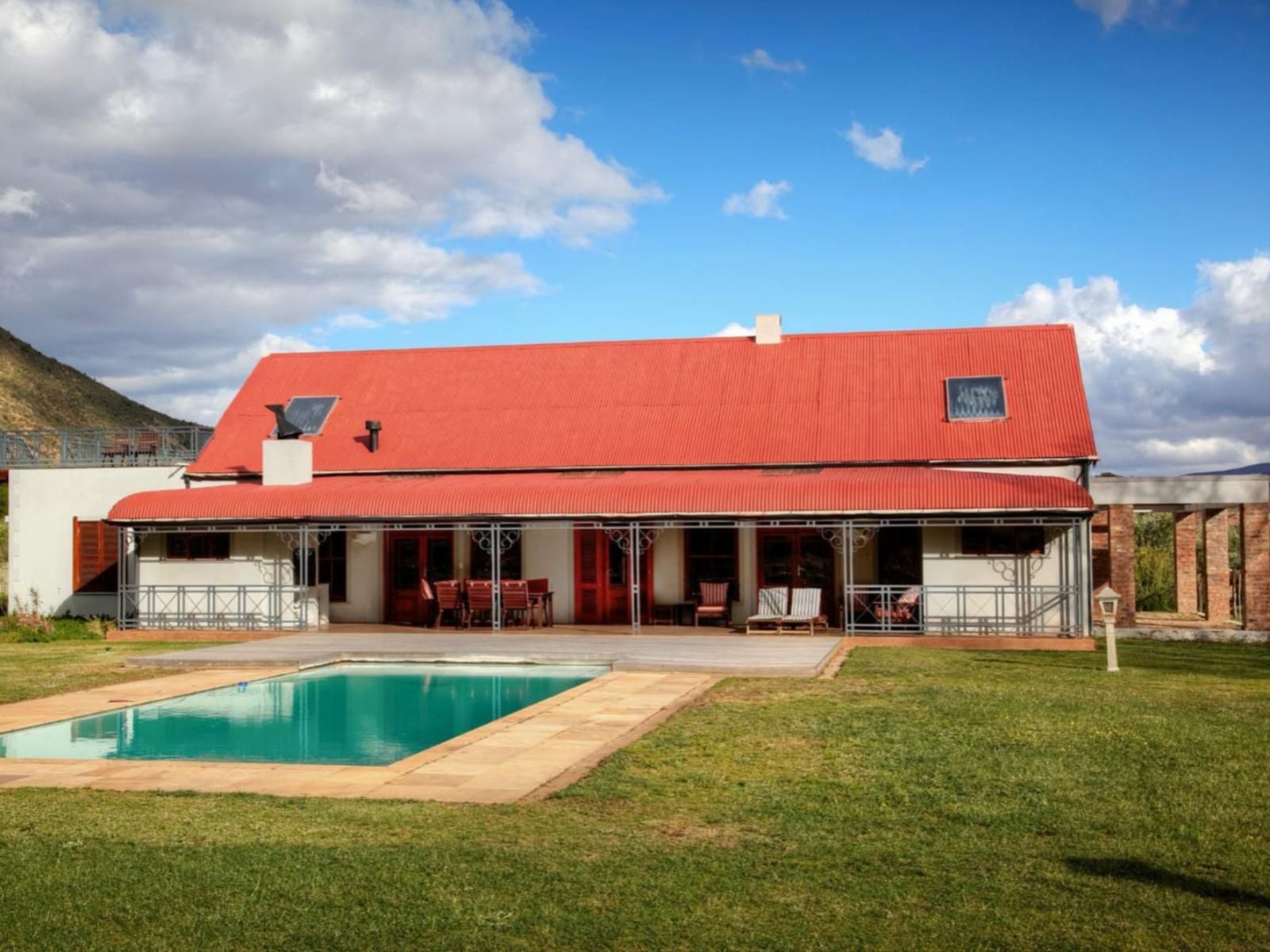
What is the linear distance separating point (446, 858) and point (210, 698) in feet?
30.2

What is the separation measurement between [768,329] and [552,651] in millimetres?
12018

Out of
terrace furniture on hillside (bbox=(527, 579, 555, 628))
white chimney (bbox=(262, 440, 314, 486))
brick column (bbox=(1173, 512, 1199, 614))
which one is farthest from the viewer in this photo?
brick column (bbox=(1173, 512, 1199, 614))

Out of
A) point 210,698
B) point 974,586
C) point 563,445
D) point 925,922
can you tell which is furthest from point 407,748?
point 563,445

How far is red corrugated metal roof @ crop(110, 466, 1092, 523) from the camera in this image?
20344 mm

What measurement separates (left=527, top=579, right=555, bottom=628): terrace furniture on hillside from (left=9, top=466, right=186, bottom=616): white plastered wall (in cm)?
932

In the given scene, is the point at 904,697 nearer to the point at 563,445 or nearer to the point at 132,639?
the point at 563,445

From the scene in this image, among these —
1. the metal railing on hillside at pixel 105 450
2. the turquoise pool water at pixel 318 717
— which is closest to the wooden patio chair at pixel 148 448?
the metal railing on hillside at pixel 105 450

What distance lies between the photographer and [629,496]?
70.9 feet

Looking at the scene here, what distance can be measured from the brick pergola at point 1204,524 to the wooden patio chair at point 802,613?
18.5 ft

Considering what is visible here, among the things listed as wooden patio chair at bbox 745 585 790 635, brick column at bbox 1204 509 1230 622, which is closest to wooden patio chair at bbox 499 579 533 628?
wooden patio chair at bbox 745 585 790 635

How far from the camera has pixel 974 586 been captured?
21266 millimetres

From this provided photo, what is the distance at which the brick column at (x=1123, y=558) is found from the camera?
2314 cm

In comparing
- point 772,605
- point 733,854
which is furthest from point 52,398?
point 733,854

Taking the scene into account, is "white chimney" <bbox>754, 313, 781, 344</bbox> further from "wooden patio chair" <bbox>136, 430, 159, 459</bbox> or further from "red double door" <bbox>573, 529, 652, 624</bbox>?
"wooden patio chair" <bbox>136, 430, 159, 459</bbox>
